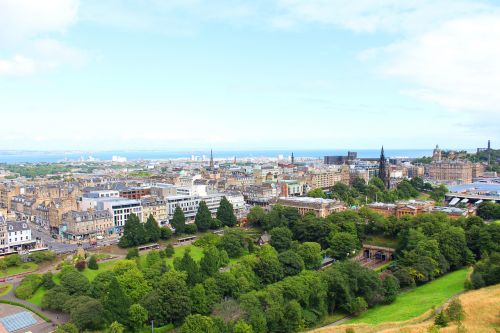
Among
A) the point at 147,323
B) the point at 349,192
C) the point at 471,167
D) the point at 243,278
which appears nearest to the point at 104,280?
the point at 147,323

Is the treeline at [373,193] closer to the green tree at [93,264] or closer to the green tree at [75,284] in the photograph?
the green tree at [93,264]

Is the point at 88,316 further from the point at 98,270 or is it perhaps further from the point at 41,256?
the point at 41,256

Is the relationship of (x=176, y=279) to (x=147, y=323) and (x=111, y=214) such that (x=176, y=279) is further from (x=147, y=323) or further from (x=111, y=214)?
(x=111, y=214)

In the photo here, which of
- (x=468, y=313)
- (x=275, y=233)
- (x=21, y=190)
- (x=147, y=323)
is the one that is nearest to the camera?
(x=468, y=313)

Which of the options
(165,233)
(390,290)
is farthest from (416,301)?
(165,233)

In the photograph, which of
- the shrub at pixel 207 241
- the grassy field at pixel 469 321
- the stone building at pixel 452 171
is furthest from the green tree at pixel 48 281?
the stone building at pixel 452 171

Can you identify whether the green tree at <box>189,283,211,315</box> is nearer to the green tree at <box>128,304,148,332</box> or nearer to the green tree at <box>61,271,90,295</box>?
the green tree at <box>128,304,148,332</box>

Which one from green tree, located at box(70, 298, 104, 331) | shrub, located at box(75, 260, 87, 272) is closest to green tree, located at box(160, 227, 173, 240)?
shrub, located at box(75, 260, 87, 272)
